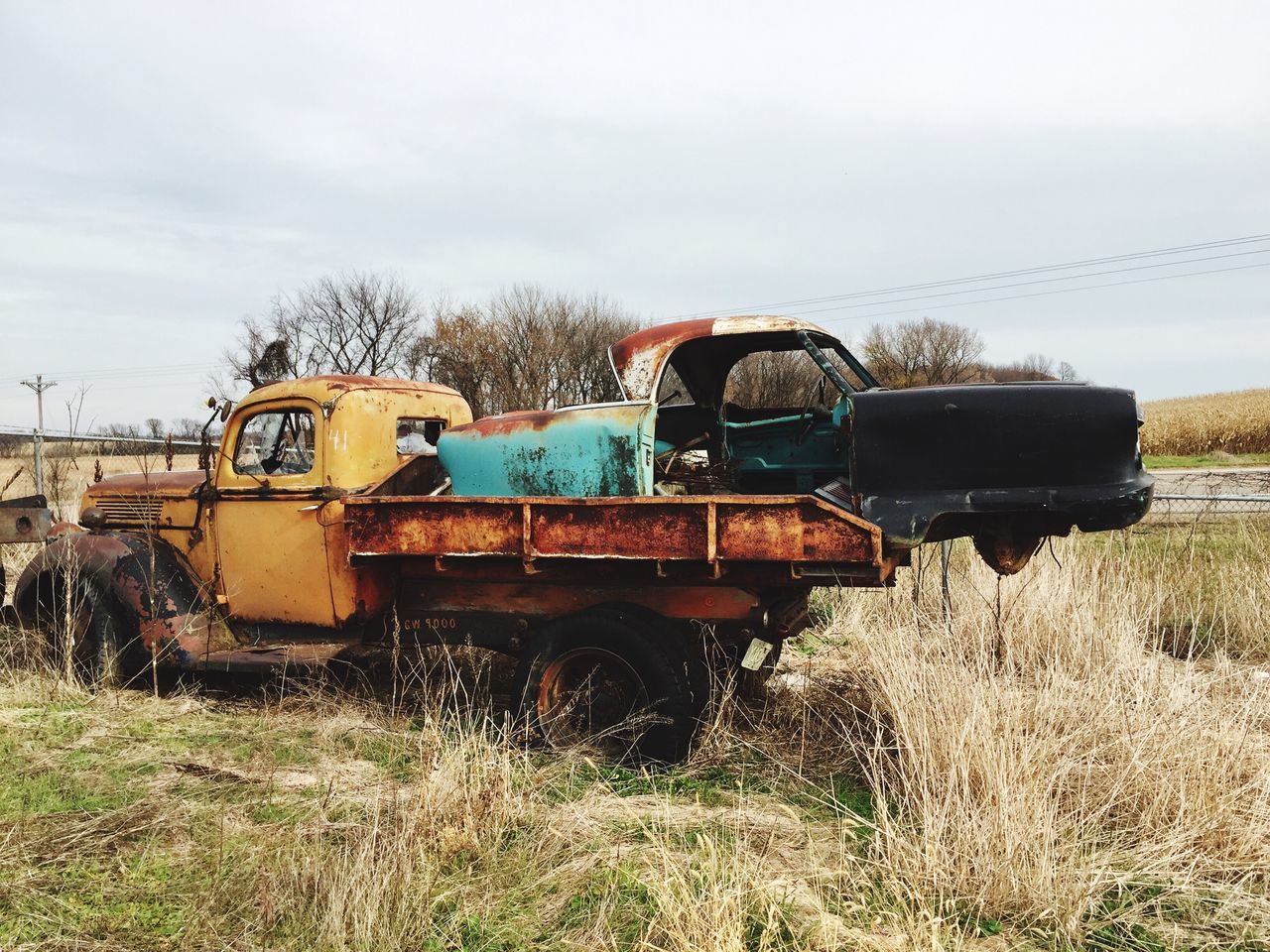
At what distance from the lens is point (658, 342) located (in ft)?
15.2

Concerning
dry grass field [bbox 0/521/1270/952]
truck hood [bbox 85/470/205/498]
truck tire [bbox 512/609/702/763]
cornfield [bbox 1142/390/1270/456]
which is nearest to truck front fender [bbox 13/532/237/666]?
truck hood [bbox 85/470/205/498]

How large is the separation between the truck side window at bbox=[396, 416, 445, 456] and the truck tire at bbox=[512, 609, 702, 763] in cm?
186

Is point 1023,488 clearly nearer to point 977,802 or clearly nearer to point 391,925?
point 977,802

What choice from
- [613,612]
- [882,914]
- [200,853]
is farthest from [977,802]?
[200,853]

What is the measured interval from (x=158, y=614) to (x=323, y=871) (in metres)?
3.17

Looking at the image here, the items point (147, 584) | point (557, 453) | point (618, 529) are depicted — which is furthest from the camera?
point (147, 584)

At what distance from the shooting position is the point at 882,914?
2803mm

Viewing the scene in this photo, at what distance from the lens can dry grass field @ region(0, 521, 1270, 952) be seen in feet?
9.33

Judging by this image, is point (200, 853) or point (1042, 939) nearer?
point (1042, 939)

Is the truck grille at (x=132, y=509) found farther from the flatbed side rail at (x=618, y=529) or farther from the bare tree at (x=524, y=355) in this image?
the bare tree at (x=524, y=355)

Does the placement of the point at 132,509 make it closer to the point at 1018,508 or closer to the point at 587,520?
the point at 587,520

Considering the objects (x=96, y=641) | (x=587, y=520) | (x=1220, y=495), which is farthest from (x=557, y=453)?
(x=1220, y=495)

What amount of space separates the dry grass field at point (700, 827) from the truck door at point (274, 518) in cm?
76

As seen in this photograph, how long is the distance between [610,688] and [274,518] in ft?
7.99
